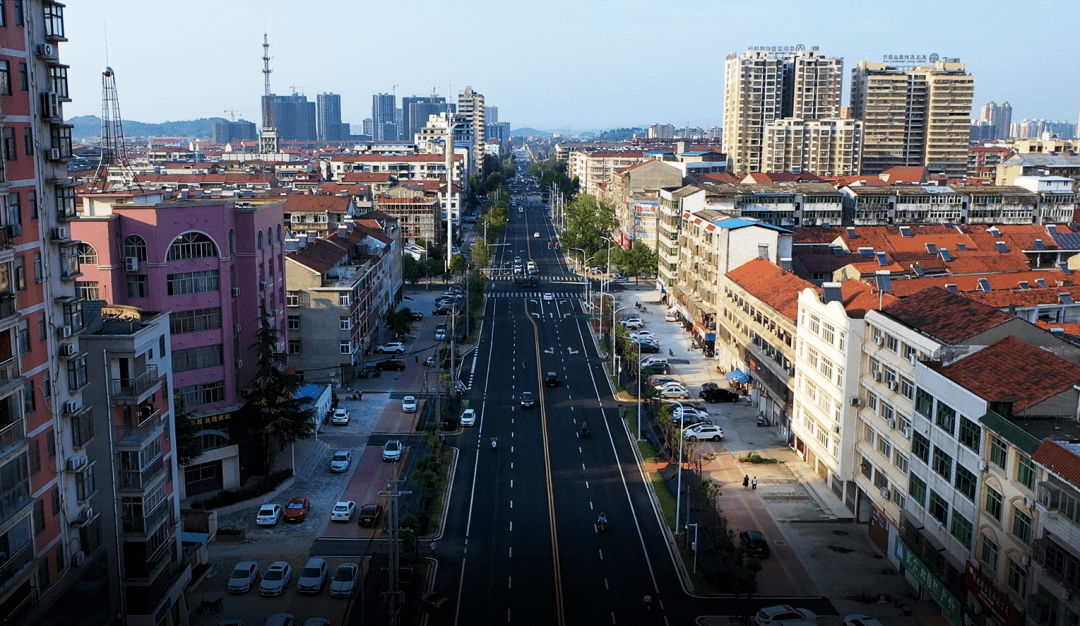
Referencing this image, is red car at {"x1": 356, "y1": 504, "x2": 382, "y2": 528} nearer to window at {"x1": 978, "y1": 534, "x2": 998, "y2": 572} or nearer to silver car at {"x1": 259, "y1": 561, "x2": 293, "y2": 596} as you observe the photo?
silver car at {"x1": 259, "y1": 561, "x2": 293, "y2": 596}

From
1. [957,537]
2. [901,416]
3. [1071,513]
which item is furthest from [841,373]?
[1071,513]

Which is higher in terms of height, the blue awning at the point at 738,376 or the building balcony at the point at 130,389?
the building balcony at the point at 130,389

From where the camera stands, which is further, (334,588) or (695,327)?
(695,327)

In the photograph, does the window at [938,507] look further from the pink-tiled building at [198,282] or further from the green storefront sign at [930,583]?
the pink-tiled building at [198,282]

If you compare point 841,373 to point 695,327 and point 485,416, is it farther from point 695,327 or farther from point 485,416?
point 695,327

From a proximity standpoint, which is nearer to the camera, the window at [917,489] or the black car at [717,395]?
the window at [917,489]

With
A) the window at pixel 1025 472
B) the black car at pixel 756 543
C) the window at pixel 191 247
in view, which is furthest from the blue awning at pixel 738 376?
the window at pixel 1025 472

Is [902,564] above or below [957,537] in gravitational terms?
below
